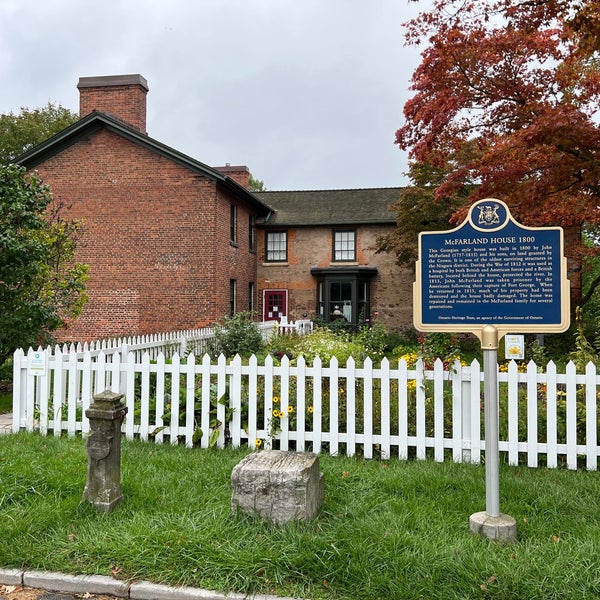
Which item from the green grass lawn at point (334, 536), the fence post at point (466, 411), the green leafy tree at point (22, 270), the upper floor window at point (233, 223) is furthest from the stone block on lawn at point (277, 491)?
the upper floor window at point (233, 223)

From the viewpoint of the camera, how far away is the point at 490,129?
1183cm

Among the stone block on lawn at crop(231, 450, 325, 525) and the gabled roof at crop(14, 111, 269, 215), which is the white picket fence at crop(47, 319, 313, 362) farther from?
the gabled roof at crop(14, 111, 269, 215)

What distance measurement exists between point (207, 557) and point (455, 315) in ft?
8.64

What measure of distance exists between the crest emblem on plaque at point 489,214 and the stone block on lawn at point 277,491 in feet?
7.98

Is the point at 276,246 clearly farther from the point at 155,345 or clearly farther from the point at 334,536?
the point at 334,536

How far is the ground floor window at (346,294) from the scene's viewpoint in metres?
22.7

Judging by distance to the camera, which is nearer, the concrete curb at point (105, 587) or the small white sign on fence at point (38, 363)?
the concrete curb at point (105, 587)

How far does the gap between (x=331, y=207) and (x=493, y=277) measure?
21.2 m

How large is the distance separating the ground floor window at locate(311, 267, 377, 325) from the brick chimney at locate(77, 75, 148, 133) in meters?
9.74

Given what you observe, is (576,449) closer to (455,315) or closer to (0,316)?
(455,315)

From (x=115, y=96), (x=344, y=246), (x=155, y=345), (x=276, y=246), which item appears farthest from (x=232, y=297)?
(x=155, y=345)

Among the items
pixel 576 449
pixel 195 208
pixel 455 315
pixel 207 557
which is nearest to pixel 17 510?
pixel 207 557

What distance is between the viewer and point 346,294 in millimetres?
23094

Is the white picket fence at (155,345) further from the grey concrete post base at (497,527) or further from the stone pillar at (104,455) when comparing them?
the grey concrete post base at (497,527)
